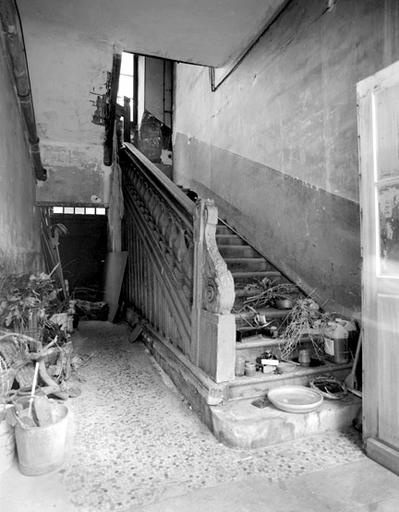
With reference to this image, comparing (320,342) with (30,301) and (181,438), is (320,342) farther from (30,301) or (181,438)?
(30,301)

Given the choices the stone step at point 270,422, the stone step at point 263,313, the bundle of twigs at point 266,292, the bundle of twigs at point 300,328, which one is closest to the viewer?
the stone step at point 270,422

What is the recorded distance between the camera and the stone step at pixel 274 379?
2455 mm

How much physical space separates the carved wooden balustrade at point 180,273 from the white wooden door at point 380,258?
0.87 meters

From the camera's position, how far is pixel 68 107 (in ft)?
14.1

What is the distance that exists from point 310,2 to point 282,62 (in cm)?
57

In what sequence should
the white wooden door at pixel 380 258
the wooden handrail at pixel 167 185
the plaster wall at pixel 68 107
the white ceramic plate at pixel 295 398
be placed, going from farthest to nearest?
the plaster wall at pixel 68 107, the wooden handrail at pixel 167 185, the white ceramic plate at pixel 295 398, the white wooden door at pixel 380 258

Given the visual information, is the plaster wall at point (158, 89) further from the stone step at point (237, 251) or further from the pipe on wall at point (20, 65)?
the stone step at point (237, 251)

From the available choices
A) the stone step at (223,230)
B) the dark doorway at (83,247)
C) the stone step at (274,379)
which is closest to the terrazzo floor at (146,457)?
the stone step at (274,379)

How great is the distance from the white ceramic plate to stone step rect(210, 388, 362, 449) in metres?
0.04

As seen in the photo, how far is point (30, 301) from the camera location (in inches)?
96.6

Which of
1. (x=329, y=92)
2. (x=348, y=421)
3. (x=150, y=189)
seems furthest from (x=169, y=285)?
(x=329, y=92)

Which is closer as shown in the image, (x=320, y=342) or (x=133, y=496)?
(x=133, y=496)

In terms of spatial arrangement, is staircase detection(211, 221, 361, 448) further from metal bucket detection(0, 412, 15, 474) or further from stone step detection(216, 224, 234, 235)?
stone step detection(216, 224, 234, 235)

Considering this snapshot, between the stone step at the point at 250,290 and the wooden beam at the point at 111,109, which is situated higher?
the wooden beam at the point at 111,109
